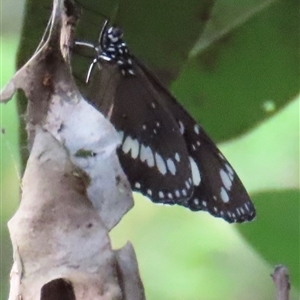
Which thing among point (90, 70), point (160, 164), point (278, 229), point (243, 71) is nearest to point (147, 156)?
point (160, 164)

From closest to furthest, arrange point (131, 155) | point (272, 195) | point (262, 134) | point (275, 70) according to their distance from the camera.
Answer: point (131, 155)
point (275, 70)
point (272, 195)
point (262, 134)

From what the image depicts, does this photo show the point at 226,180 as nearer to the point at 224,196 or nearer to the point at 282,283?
the point at 224,196

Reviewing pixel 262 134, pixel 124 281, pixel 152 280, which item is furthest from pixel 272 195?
pixel 124 281

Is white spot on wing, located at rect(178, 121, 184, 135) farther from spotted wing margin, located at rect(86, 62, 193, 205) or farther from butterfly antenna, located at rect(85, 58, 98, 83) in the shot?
butterfly antenna, located at rect(85, 58, 98, 83)

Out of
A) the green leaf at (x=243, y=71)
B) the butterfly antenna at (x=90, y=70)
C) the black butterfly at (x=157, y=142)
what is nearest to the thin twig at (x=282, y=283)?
the black butterfly at (x=157, y=142)

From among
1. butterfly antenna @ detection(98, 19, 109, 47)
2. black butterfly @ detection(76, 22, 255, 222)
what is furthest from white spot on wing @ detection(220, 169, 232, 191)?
butterfly antenna @ detection(98, 19, 109, 47)

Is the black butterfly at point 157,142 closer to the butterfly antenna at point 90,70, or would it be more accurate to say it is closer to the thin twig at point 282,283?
the butterfly antenna at point 90,70

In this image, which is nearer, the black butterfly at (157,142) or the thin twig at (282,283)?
the thin twig at (282,283)

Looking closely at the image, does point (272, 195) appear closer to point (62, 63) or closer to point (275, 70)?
point (275, 70)
